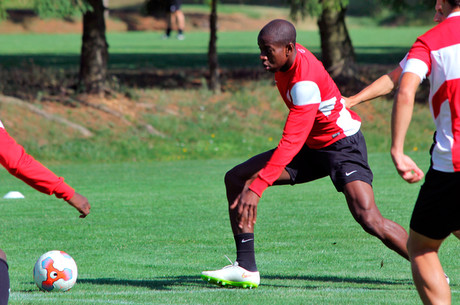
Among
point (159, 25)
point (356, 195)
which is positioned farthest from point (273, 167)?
point (159, 25)

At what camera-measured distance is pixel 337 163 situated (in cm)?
690

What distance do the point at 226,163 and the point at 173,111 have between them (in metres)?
4.46

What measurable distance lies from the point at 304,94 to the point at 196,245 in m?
3.26

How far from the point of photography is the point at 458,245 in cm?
890

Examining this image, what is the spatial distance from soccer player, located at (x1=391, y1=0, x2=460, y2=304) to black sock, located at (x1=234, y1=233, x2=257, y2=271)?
7.57 feet

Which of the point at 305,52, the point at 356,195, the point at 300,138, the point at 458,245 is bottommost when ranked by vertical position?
the point at 458,245

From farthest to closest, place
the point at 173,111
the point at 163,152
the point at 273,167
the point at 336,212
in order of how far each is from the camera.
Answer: the point at 173,111, the point at 163,152, the point at 336,212, the point at 273,167

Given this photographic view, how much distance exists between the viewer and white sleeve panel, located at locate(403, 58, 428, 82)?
467 cm

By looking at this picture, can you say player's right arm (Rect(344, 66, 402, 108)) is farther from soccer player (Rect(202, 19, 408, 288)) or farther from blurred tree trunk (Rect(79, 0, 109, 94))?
blurred tree trunk (Rect(79, 0, 109, 94))

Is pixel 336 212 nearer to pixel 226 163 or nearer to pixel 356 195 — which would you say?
pixel 356 195

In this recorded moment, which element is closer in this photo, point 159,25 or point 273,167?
point 273,167

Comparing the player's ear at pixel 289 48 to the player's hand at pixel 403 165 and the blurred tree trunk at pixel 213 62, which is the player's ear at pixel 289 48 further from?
the blurred tree trunk at pixel 213 62

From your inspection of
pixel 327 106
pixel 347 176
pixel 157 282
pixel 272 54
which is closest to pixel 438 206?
pixel 347 176

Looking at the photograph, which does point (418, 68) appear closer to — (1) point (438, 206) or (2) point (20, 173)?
(1) point (438, 206)
